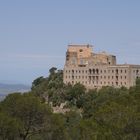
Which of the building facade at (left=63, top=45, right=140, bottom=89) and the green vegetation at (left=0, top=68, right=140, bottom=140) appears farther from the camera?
the building facade at (left=63, top=45, right=140, bottom=89)

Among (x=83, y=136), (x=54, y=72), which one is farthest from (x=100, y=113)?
(x=54, y=72)

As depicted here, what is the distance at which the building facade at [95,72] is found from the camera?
109938 millimetres

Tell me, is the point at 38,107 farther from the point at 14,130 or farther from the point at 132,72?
the point at 132,72

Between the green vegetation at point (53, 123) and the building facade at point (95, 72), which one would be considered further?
the building facade at point (95, 72)

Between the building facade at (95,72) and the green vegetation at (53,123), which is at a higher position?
the building facade at (95,72)

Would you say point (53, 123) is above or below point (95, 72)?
below

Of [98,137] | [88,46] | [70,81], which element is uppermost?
[88,46]

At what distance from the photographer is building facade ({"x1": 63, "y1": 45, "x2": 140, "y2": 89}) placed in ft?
361

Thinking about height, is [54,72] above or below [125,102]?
above

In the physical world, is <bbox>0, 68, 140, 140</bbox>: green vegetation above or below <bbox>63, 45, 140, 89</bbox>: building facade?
below

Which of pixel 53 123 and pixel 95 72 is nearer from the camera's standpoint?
pixel 53 123

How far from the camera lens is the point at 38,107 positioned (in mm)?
43688

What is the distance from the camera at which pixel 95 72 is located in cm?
11150

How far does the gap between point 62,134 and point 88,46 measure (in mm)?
72673
